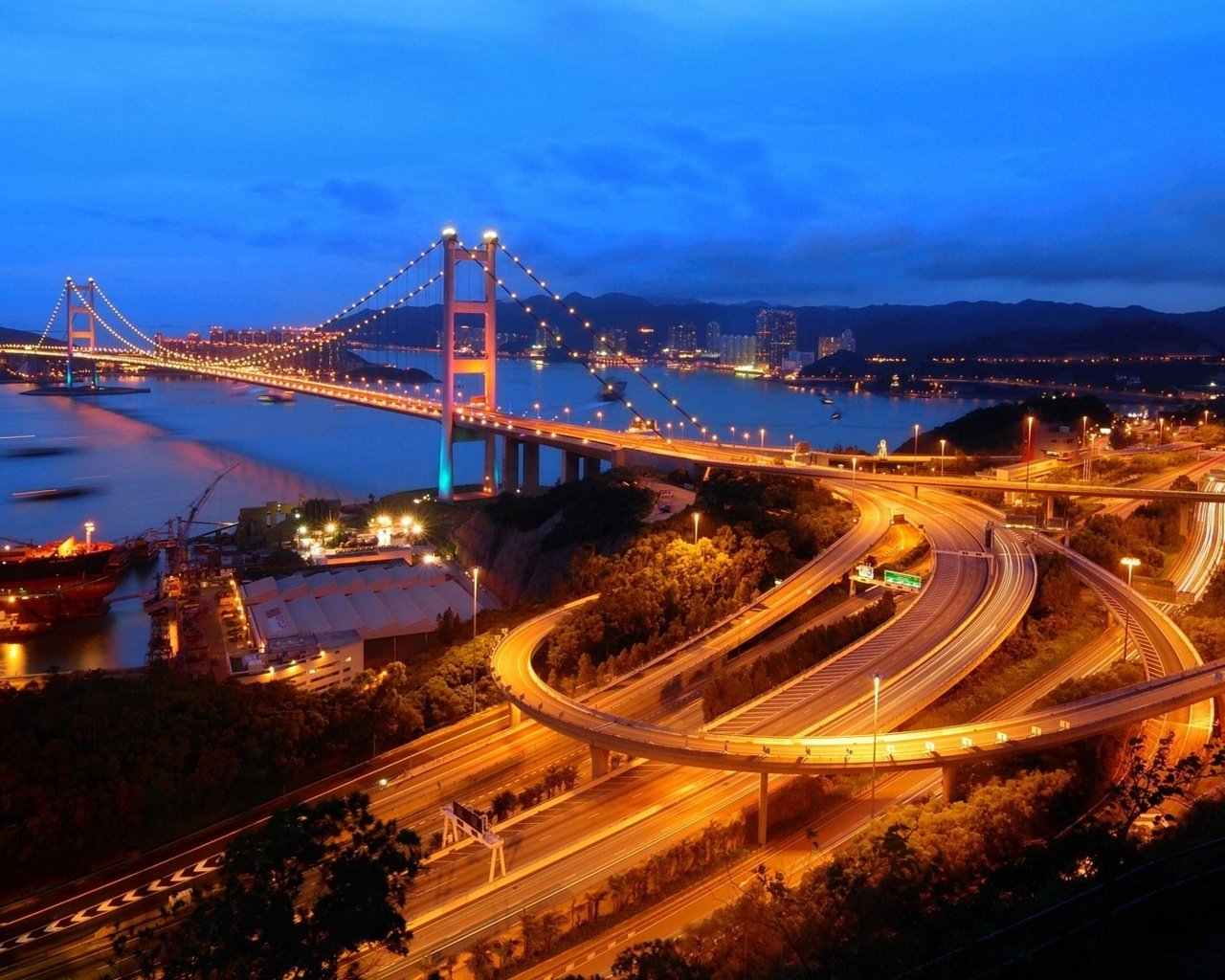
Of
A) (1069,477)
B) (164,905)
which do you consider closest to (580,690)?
(164,905)

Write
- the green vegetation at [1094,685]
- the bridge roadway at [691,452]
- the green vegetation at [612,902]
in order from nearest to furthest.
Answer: the green vegetation at [612,902] < the green vegetation at [1094,685] < the bridge roadway at [691,452]

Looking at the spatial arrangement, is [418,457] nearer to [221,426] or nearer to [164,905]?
[221,426]

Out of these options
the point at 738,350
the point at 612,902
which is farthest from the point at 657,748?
the point at 738,350

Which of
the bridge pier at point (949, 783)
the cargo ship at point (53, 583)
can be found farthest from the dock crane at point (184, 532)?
the bridge pier at point (949, 783)

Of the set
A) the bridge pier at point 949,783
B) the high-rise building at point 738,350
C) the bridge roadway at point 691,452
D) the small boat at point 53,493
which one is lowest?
the small boat at point 53,493

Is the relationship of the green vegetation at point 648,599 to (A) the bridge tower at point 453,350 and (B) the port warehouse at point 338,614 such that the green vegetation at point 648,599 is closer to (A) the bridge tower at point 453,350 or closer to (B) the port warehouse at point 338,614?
(B) the port warehouse at point 338,614

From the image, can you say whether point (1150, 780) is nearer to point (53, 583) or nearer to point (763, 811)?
point (763, 811)
